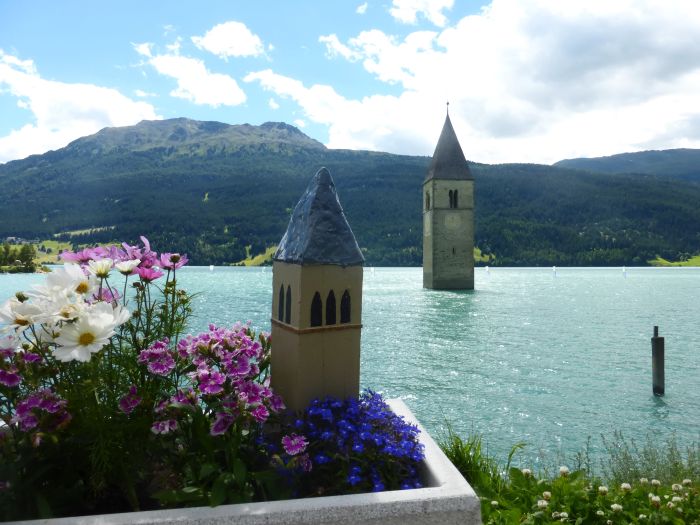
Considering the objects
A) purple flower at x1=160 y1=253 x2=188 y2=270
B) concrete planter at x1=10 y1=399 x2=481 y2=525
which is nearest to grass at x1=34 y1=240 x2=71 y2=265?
purple flower at x1=160 y1=253 x2=188 y2=270

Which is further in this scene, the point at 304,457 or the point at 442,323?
the point at 442,323

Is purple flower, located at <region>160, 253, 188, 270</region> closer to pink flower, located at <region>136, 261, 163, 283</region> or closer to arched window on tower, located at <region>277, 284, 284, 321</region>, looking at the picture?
pink flower, located at <region>136, 261, 163, 283</region>

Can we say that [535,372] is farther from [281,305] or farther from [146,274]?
[146,274]

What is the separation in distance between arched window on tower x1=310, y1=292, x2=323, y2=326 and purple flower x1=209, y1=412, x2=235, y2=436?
925 mm

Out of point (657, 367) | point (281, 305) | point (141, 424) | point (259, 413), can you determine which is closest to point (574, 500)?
point (259, 413)

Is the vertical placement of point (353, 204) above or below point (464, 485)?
above

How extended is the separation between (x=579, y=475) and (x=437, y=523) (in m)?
2.17

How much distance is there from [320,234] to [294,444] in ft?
4.91

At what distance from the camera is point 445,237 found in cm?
6462

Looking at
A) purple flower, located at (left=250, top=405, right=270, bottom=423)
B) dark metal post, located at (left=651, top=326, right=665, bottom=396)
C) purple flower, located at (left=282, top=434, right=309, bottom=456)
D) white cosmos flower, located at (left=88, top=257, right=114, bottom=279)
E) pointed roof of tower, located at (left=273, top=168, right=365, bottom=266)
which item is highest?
pointed roof of tower, located at (left=273, top=168, right=365, bottom=266)

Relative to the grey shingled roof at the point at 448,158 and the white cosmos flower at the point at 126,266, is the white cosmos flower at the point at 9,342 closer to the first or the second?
the white cosmos flower at the point at 126,266

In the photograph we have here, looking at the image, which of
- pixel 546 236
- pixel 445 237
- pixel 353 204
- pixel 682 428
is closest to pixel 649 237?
pixel 546 236

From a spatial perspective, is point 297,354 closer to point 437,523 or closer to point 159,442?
point 159,442

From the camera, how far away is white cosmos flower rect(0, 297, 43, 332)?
2.71m
